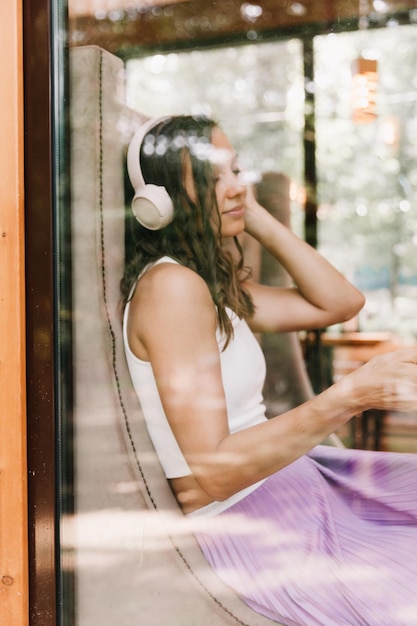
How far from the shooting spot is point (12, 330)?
1.66 m

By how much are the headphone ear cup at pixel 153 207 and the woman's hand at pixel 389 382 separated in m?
0.55

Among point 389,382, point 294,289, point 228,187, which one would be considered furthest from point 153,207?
point 389,382

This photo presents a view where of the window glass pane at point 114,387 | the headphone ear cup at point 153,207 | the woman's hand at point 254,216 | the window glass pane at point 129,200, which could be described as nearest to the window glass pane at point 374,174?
the window glass pane at point 129,200

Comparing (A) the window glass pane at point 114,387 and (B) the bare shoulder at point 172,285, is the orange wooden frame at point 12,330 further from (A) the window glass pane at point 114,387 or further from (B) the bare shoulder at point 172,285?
(B) the bare shoulder at point 172,285

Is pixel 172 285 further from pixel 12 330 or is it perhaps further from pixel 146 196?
pixel 12 330

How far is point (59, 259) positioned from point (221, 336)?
41 cm

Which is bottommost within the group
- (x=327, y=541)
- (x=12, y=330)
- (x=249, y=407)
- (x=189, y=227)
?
(x=327, y=541)

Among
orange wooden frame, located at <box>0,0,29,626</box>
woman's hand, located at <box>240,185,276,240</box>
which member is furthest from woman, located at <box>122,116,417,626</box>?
orange wooden frame, located at <box>0,0,29,626</box>

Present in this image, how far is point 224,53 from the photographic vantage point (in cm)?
160

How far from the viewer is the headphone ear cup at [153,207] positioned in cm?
163

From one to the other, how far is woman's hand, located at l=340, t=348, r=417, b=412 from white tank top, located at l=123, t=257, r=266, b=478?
0.22 meters

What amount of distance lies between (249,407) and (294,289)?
0.28m

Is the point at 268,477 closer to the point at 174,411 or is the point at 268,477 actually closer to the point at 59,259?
the point at 174,411

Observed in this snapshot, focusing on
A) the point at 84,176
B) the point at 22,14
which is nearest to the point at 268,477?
the point at 84,176
